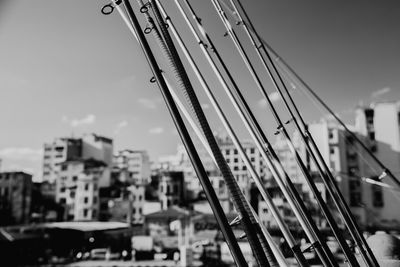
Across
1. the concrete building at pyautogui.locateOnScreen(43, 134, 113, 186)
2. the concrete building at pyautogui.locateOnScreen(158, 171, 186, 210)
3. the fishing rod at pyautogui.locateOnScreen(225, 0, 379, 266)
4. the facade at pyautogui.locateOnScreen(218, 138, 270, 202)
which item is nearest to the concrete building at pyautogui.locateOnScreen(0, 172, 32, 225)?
the concrete building at pyautogui.locateOnScreen(43, 134, 113, 186)

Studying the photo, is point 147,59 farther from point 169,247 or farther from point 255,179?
point 169,247

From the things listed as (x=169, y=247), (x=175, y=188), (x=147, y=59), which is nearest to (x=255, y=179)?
(x=147, y=59)

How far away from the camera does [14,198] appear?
3306 cm

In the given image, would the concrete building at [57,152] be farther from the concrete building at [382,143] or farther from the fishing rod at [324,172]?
the fishing rod at [324,172]

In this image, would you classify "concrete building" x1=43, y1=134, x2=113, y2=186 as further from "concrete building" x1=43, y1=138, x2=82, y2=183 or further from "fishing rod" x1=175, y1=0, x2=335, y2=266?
"fishing rod" x1=175, y1=0, x2=335, y2=266

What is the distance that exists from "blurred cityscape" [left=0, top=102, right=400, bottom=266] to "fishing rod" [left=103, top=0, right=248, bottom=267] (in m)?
22.2

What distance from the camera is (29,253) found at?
77.8 feet

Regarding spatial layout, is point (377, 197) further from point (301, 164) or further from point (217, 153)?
point (217, 153)

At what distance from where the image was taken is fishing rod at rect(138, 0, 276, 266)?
1035 mm

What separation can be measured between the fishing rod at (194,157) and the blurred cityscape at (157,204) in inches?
873

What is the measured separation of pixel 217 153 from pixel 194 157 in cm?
17

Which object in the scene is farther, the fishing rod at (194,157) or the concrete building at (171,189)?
the concrete building at (171,189)

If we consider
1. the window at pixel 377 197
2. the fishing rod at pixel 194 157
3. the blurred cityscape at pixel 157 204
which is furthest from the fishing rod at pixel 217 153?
the window at pixel 377 197

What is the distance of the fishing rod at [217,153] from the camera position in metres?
1.03
